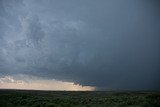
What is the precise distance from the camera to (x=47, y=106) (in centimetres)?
3547

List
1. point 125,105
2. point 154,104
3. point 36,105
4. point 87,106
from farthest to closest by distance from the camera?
point 36,105
point 87,106
point 125,105
point 154,104

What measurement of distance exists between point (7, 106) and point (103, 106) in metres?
16.4

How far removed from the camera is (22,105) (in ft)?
130

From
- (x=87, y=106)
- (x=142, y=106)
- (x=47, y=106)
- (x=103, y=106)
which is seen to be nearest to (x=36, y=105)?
(x=47, y=106)

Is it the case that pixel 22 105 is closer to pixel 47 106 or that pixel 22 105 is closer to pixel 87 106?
pixel 47 106

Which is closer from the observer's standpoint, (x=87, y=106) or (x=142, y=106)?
(x=142, y=106)

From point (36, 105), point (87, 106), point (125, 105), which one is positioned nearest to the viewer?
point (125, 105)

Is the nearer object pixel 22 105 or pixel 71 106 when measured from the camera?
pixel 71 106

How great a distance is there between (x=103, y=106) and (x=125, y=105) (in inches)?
139

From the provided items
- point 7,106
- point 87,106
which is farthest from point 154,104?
point 7,106

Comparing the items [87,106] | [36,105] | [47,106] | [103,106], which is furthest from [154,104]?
[36,105]

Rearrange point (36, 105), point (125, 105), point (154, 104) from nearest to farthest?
point (154, 104)
point (125, 105)
point (36, 105)

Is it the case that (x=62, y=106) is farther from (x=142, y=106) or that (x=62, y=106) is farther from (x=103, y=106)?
(x=142, y=106)

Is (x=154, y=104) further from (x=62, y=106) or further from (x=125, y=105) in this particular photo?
(x=62, y=106)
